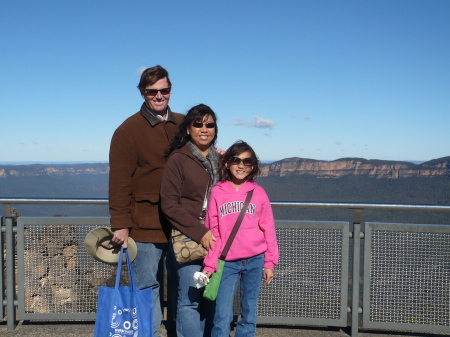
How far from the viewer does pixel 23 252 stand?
14.1ft

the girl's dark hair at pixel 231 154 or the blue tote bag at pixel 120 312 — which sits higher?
the girl's dark hair at pixel 231 154

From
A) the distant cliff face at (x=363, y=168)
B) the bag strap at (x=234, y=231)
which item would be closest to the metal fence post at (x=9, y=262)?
the bag strap at (x=234, y=231)

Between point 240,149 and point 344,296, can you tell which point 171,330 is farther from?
point 240,149

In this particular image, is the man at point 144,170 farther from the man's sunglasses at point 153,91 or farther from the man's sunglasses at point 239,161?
the man's sunglasses at point 239,161

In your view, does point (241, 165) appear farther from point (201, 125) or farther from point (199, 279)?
point (199, 279)

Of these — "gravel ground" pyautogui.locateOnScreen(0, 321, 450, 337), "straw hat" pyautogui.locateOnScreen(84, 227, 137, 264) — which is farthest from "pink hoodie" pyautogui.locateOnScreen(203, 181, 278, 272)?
"gravel ground" pyautogui.locateOnScreen(0, 321, 450, 337)

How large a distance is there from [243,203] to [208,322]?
3.59 feet

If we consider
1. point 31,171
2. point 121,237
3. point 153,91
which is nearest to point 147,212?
point 121,237

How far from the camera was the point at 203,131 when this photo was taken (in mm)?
3242

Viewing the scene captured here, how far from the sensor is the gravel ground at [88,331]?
4.25m

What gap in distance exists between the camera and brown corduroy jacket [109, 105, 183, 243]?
3299 millimetres

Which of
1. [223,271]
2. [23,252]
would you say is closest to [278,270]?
[223,271]

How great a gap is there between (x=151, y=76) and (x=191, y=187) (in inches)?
33.1

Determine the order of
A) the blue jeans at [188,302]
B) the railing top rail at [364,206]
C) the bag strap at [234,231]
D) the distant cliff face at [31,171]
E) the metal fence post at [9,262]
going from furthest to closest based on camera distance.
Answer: the distant cliff face at [31,171] → the metal fence post at [9,262] → the railing top rail at [364,206] → the blue jeans at [188,302] → the bag strap at [234,231]
